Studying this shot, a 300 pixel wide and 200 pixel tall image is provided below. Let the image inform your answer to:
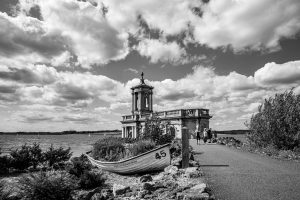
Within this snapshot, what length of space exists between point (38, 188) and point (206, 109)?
97.9ft

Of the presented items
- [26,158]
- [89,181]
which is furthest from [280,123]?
[26,158]

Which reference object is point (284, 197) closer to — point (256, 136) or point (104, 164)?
point (104, 164)

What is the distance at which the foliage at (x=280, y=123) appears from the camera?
18.8m

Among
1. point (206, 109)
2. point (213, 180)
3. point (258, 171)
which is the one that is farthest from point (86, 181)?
point (206, 109)

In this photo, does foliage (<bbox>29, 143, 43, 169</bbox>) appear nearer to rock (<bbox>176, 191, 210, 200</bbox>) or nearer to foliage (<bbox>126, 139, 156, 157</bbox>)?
foliage (<bbox>126, 139, 156, 157</bbox>)

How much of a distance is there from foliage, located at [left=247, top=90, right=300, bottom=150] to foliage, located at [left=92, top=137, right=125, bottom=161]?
36.1ft

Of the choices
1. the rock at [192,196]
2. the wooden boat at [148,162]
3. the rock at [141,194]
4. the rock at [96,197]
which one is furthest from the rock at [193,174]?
the wooden boat at [148,162]

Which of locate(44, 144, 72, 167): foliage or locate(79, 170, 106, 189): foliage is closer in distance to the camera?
locate(79, 170, 106, 189): foliage

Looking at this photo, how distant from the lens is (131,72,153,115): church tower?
46.7 metres

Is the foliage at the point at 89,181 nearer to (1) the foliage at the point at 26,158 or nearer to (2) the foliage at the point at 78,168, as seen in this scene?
(2) the foliage at the point at 78,168

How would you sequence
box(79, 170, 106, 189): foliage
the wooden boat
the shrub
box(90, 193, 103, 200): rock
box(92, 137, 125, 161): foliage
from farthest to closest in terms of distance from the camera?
box(92, 137, 125, 161): foliage
the shrub
the wooden boat
box(79, 170, 106, 189): foliage
box(90, 193, 103, 200): rock

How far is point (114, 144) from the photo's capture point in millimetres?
20266

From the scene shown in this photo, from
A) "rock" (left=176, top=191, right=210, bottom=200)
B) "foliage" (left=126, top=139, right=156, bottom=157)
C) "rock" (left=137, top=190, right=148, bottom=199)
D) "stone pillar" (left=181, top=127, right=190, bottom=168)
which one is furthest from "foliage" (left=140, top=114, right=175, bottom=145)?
"rock" (left=176, top=191, right=210, bottom=200)

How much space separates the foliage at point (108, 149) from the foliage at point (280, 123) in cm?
1100
